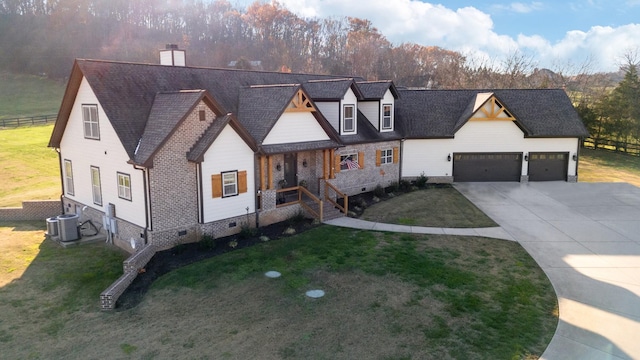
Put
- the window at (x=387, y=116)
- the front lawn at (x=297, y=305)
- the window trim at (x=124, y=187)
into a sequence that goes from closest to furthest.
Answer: the front lawn at (x=297, y=305) → the window trim at (x=124, y=187) → the window at (x=387, y=116)

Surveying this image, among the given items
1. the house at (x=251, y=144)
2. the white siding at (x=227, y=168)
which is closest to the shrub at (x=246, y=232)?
the house at (x=251, y=144)

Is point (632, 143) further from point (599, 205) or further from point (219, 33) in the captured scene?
point (219, 33)

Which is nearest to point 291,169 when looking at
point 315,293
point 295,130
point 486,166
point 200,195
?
point 295,130

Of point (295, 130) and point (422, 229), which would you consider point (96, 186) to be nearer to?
point (295, 130)

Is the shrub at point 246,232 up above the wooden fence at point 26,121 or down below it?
below

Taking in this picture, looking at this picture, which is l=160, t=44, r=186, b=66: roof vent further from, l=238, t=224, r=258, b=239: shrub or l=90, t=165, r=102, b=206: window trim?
l=238, t=224, r=258, b=239: shrub

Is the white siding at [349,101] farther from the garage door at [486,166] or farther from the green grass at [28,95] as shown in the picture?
the green grass at [28,95]

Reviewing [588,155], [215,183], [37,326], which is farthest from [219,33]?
[37,326]
